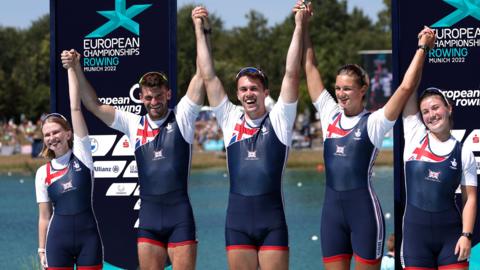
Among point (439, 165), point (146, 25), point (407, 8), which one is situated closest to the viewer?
point (439, 165)

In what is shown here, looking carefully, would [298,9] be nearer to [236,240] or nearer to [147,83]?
[147,83]

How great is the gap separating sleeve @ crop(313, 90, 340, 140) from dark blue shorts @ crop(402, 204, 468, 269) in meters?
0.96

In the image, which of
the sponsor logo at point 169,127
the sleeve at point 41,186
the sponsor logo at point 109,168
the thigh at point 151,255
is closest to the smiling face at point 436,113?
the sponsor logo at point 169,127

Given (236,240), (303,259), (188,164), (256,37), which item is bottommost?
(303,259)

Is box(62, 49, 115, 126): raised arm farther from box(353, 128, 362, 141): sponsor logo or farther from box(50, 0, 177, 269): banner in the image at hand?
box(353, 128, 362, 141): sponsor logo

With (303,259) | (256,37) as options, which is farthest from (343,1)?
(303,259)

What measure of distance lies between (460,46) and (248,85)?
216 centimetres

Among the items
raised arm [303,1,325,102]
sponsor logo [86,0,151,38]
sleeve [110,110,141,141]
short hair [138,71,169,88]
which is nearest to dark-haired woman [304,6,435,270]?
raised arm [303,1,325,102]

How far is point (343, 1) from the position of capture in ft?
246

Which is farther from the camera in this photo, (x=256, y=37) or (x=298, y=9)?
(x=256, y=37)

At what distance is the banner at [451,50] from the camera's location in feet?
26.4

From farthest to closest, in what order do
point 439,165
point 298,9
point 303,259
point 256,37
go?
point 256,37, point 303,259, point 298,9, point 439,165

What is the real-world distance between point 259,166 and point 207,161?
3053 centimetres

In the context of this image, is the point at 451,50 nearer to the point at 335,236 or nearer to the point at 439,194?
the point at 439,194
